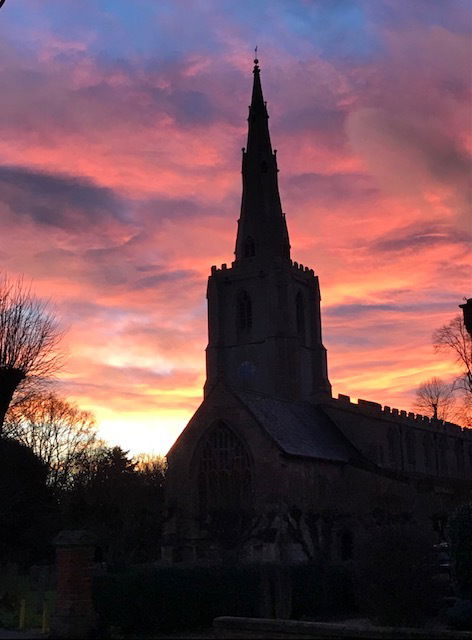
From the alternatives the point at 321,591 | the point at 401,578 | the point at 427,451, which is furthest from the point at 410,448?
the point at 401,578

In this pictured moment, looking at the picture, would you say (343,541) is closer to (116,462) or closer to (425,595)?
(425,595)

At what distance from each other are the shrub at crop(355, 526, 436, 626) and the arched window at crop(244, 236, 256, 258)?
58082 mm

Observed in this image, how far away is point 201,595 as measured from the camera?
2300 centimetres

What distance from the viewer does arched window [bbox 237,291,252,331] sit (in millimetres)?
75125

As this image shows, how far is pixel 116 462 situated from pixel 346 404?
31.6 metres

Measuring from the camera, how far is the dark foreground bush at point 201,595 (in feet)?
70.4

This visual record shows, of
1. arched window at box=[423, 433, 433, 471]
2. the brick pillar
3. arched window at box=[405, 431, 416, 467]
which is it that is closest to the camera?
the brick pillar

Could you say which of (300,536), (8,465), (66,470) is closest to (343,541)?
(300,536)

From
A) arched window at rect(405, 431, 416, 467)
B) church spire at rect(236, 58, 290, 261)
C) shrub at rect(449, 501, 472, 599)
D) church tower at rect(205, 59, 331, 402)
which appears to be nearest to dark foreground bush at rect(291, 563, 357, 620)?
shrub at rect(449, 501, 472, 599)

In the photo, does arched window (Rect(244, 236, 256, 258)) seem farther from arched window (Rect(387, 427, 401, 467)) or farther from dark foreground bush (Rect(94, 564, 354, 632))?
dark foreground bush (Rect(94, 564, 354, 632))

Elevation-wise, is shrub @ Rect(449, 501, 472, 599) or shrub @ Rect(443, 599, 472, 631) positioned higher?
shrub @ Rect(449, 501, 472, 599)

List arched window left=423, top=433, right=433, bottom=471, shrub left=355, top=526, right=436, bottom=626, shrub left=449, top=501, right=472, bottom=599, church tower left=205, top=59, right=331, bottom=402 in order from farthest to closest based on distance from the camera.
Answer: church tower left=205, top=59, right=331, bottom=402 → arched window left=423, top=433, right=433, bottom=471 → shrub left=355, top=526, right=436, bottom=626 → shrub left=449, top=501, right=472, bottom=599

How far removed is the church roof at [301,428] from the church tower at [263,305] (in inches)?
741

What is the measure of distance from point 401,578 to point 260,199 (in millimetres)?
62159
